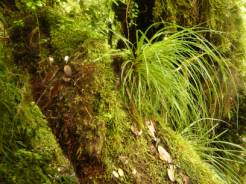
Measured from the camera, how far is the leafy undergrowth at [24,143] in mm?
1053

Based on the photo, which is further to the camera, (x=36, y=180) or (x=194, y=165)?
(x=194, y=165)

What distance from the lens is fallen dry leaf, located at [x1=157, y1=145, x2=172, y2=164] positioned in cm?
162

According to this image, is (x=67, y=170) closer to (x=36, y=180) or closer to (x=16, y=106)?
(x=36, y=180)

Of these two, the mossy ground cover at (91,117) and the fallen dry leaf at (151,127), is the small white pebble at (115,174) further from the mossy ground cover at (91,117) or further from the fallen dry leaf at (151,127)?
the fallen dry leaf at (151,127)

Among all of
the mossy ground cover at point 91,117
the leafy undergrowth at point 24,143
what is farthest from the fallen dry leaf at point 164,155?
the leafy undergrowth at point 24,143

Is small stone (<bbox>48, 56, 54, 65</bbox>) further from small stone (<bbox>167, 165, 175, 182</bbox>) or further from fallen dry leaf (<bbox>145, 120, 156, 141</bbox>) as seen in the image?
small stone (<bbox>167, 165, 175, 182</bbox>)

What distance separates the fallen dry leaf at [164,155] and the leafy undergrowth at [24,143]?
54cm

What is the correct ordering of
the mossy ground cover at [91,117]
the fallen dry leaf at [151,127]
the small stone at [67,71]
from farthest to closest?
1. the fallen dry leaf at [151,127]
2. the small stone at [67,71]
3. the mossy ground cover at [91,117]

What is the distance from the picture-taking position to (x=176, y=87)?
5.87ft

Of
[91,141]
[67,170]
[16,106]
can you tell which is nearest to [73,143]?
[91,141]

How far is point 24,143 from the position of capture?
3.74 ft

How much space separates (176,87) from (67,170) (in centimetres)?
81

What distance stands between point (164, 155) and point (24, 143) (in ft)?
2.41

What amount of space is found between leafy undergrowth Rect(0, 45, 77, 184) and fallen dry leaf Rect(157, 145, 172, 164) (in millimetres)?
542
